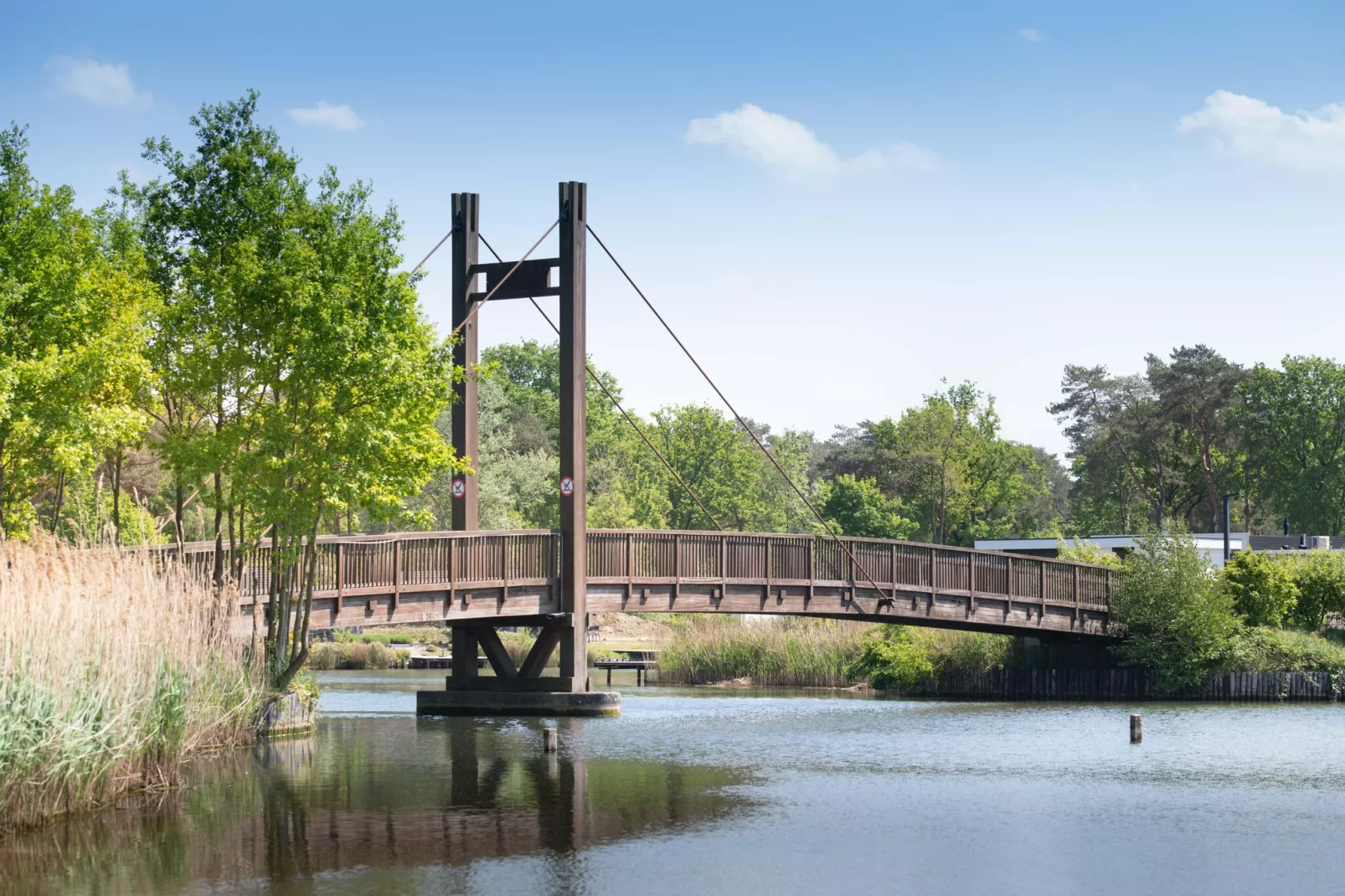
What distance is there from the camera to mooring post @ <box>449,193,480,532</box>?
3153 centimetres

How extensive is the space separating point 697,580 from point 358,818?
55.5 ft

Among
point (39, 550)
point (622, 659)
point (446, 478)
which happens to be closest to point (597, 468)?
point (446, 478)

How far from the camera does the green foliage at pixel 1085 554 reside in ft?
135

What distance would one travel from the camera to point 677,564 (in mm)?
32375

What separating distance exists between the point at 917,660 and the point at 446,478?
31.6 m

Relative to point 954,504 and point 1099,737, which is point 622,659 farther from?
point 954,504

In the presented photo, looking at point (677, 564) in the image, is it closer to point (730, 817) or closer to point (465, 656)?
point (465, 656)

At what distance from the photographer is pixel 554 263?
104 ft

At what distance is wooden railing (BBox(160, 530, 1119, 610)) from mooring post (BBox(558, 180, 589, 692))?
0.44m

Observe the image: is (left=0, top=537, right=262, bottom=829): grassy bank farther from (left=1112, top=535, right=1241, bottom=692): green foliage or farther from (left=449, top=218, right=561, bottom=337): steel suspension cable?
(left=1112, top=535, right=1241, bottom=692): green foliage

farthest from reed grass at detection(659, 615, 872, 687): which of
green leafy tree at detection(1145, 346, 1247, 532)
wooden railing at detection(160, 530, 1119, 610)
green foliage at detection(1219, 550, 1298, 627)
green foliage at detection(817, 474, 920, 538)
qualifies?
green leafy tree at detection(1145, 346, 1247, 532)

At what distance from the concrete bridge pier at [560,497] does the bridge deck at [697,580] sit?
529 millimetres

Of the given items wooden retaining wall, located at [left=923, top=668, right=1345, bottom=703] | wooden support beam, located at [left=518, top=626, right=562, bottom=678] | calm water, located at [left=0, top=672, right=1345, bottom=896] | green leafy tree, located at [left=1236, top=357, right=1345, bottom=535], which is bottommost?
wooden retaining wall, located at [left=923, top=668, right=1345, bottom=703]

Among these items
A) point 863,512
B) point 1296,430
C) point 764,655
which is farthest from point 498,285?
point 1296,430
